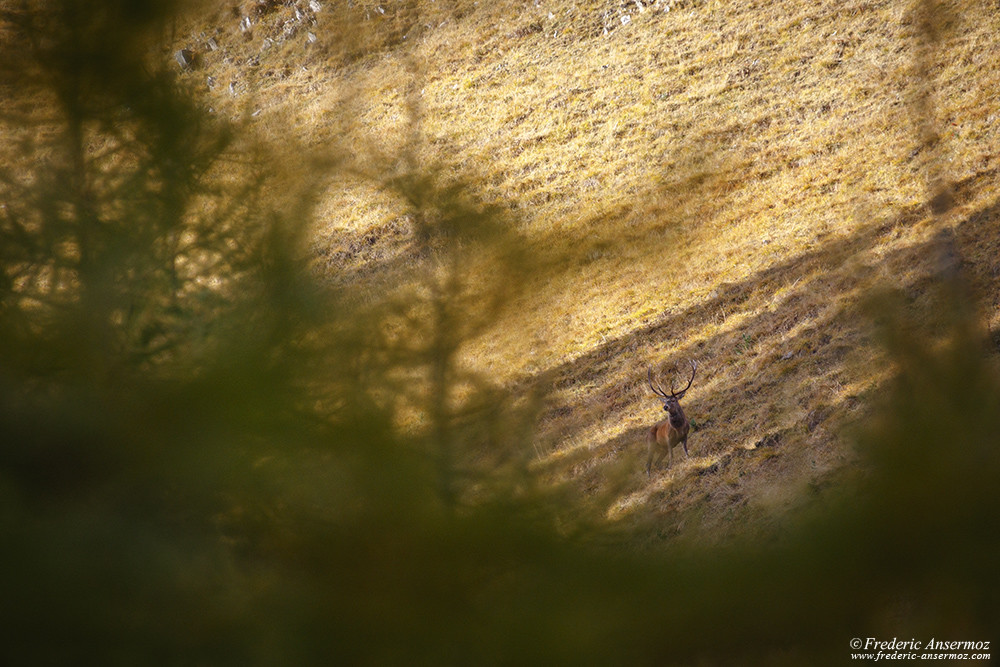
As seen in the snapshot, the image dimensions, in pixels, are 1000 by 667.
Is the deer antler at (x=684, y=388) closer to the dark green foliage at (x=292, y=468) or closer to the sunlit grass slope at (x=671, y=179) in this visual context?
the sunlit grass slope at (x=671, y=179)

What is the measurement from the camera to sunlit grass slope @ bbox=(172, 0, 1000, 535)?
15.2 inches

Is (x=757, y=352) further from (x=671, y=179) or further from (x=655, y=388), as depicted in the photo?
(x=671, y=179)

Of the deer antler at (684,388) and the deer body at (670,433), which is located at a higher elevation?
the deer antler at (684,388)

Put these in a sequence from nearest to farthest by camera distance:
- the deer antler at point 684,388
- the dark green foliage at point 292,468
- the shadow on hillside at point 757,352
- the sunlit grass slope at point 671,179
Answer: the dark green foliage at point 292,468, the sunlit grass slope at point 671,179, the shadow on hillside at point 757,352, the deer antler at point 684,388

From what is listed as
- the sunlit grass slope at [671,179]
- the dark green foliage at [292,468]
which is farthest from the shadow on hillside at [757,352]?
the dark green foliage at [292,468]

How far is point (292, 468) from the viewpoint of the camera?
1.08 feet

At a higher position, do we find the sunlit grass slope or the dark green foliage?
the sunlit grass slope

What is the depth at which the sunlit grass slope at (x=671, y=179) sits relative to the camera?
1.26 ft

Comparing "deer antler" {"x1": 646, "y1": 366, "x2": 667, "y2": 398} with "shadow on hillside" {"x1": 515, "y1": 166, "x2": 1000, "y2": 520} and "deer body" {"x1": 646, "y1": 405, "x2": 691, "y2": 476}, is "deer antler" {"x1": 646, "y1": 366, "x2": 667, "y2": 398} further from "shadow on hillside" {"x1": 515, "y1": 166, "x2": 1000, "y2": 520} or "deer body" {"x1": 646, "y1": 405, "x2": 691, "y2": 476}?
"deer body" {"x1": 646, "y1": 405, "x2": 691, "y2": 476}

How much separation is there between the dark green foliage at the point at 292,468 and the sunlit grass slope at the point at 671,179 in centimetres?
3

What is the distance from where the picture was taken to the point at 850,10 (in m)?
2.70

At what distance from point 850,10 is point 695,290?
146 centimetres

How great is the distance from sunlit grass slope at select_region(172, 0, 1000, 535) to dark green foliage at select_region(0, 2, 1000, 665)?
3cm

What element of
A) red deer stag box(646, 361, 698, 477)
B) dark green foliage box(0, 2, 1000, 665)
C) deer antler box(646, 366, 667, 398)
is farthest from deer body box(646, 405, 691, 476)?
dark green foliage box(0, 2, 1000, 665)
